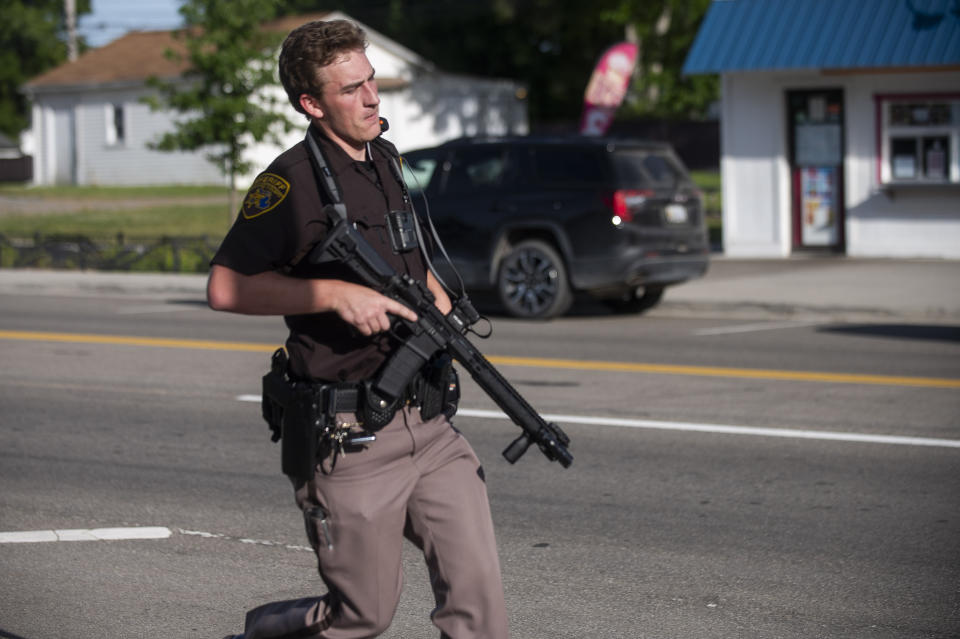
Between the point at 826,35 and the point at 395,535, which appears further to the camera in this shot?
the point at 826,35

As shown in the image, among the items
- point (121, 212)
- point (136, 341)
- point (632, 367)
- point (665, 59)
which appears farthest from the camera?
point (665, 59)

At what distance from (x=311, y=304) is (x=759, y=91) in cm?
1886

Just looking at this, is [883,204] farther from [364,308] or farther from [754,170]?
[364,308]

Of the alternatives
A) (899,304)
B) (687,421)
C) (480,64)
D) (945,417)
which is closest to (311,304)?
(687,421)

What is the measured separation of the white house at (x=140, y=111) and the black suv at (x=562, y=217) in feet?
97.3

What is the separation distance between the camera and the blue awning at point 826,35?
19688 mm

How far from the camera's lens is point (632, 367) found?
11.2 metres

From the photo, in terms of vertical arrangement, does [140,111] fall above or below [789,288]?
above

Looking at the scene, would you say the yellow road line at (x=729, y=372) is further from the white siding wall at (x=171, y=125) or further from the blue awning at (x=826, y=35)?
the white siding wall at (x=171, y=125)

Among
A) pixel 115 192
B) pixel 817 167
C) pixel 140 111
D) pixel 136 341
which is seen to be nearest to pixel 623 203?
pixel 136 341

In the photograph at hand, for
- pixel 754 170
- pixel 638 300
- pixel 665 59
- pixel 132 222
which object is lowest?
pixel 638 300

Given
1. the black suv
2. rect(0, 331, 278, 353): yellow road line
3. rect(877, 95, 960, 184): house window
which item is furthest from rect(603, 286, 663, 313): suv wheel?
rect(877, 95, 960, 184): house window

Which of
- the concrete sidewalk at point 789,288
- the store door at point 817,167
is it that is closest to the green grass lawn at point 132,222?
the concrete sidewalk at point 789,288

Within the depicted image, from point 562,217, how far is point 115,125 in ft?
116
